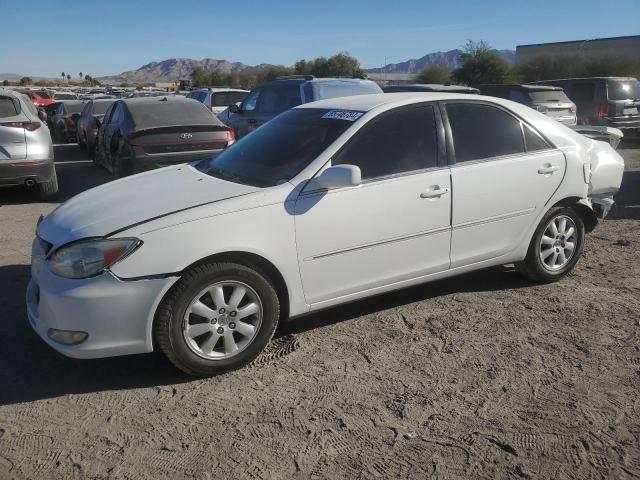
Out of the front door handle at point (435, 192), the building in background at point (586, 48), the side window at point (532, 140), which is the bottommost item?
the front door handle at point (435, 192)

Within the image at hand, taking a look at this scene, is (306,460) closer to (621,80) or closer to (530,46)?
(621,80)

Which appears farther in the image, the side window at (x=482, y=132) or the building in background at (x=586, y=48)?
the building in background at (x=586, y=48)

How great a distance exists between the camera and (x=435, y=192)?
4277 millimetres

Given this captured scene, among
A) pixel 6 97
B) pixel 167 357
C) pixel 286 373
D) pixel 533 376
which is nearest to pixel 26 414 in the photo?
pixel 167 357

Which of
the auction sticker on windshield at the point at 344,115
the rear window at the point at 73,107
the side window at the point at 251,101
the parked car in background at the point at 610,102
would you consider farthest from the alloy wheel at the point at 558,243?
the rear window at the point at 73,107

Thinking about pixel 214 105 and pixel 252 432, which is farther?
pixel 214 105

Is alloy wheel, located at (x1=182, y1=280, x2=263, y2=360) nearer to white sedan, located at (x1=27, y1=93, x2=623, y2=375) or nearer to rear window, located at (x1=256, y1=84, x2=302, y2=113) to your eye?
white sedan, located at (x1=27, y1=93, x2=623, y2=375)

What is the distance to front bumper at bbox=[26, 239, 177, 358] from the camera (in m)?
3.34

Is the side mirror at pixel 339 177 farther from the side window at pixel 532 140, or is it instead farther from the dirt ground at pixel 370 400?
the side window at pixel 532 140

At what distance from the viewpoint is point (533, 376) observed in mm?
3635

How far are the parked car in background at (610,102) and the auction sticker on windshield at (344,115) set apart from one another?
12763 mm

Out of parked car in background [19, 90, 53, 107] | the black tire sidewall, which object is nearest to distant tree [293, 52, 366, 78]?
parked car in background [19, 90, 53, 107]

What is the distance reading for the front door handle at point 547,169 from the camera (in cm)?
480

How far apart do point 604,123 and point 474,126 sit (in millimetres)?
12467
